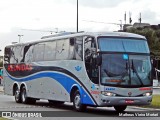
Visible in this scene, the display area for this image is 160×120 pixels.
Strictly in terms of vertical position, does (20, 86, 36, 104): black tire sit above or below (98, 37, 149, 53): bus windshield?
below

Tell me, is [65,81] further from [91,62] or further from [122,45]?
[122,45]

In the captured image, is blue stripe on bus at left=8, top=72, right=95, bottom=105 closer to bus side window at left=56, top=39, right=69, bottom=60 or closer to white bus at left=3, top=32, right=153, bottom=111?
white bus at left=3, top=32, right=153, bottom=111

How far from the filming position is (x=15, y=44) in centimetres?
2836

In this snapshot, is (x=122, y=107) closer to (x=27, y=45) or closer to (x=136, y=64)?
(x=136, y=64)

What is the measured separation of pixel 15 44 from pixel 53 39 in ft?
20.1

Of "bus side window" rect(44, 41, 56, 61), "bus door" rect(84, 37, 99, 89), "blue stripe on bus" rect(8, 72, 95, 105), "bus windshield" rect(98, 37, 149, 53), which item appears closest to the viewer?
"bus door" rect(84, 37, 99, 89)

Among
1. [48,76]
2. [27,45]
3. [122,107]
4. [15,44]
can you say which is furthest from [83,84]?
[15,44]

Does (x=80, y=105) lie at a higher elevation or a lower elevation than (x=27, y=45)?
A: lower

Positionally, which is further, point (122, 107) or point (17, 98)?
point (17, 98)

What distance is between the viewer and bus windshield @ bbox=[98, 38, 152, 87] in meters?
18.3

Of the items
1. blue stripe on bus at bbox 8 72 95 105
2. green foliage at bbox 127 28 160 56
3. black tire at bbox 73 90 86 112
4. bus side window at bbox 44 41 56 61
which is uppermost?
green foliage at bbox 127 28 160 56

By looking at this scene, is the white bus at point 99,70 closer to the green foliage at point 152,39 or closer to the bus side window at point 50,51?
the bus side window at point 50,51

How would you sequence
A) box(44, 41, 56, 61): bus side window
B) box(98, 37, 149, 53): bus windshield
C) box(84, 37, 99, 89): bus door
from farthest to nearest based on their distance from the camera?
box(44, 41, 56, 61): bus side window → box(98, 37, 149, 53): bus windshield → box(84, 37, 99, 89): bus door

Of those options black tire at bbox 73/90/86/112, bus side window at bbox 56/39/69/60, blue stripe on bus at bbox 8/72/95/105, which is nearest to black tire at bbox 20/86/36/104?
blue stripe on bus at bbox 8/72/95/105
